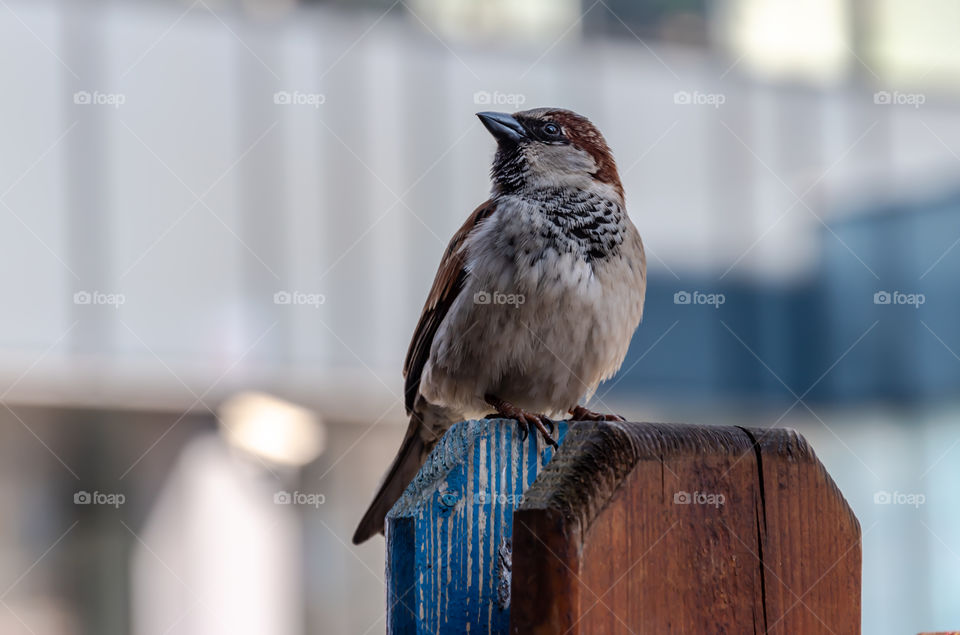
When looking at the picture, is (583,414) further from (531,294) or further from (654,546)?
(654,546)

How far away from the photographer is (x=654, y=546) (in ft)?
3.20

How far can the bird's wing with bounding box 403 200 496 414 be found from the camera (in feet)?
9.99

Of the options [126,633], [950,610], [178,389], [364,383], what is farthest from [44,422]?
[950,610]

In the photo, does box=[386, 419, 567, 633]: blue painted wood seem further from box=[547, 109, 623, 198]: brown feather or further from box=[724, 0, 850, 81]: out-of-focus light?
box=[724, 0, 850, 81]: out-of-focus light

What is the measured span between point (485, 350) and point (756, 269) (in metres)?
5.54

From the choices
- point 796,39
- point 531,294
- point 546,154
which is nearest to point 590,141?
point 546,154

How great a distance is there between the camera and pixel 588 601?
0.92 metres

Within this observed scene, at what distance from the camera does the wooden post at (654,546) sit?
0.93 m

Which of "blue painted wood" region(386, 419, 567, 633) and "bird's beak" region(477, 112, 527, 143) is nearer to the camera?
"blue painted wood" region(386, 419, 567, 633)

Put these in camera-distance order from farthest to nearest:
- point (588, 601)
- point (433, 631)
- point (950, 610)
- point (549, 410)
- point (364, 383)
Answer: point (950, 610), point (364, 383), point (549, 410), point (433, 631), point (588, 601)

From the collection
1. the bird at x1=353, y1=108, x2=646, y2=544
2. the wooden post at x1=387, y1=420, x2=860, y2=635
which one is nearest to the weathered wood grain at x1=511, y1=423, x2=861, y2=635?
the wooden post at x1=387, y1=420, x2=860, y2=635

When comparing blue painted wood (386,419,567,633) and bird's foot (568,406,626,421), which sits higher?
bird's foot (568,406,626,421)

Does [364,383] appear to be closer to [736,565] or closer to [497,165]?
[497,165]

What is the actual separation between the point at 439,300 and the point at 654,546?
219 cm
